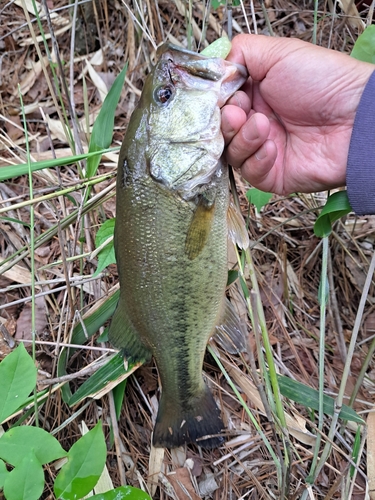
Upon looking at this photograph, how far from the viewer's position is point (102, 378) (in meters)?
2.04

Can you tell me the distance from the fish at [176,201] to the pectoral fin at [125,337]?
82 mm

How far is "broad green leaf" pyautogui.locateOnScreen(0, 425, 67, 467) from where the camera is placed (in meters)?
1.26

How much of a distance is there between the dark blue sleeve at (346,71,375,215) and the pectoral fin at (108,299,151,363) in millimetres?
1108

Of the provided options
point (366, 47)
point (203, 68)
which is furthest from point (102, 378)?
point (366, 47)

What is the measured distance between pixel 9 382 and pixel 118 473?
1.03 metres

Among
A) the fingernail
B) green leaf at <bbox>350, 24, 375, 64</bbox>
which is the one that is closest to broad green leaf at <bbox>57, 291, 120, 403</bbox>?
the fingernail

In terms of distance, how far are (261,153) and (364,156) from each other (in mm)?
417

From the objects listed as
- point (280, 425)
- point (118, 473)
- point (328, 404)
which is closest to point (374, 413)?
point (328, 404)

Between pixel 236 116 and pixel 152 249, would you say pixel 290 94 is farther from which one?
pixel 152 249

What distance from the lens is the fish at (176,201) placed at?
158cm

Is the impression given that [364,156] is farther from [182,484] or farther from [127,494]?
[182,484]

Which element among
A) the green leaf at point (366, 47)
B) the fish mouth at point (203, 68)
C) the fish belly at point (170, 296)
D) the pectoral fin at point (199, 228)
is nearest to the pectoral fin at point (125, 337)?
the fish belly at point (170, 296)

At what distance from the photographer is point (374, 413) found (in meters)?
2.01

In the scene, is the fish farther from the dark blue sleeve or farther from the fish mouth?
the dark blue sleeve
